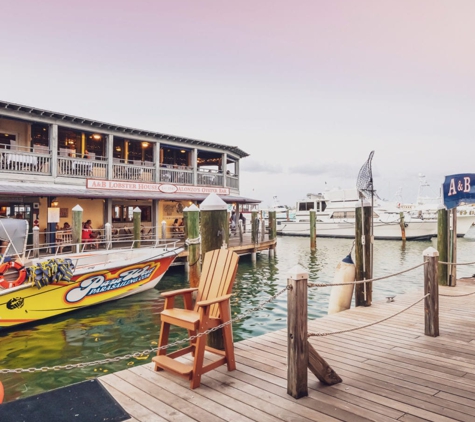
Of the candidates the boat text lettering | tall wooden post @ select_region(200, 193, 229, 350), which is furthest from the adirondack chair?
the boat text lettering

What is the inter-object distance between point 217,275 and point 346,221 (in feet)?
102

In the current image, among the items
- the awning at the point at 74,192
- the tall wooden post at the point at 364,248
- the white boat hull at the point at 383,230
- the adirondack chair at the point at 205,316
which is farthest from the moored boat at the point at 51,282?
the white boat hull at the point at 383,230

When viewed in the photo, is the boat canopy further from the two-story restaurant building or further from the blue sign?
the blue sign

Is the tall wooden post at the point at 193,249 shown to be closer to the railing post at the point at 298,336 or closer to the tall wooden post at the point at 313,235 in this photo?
the railing post at the point at 298,336

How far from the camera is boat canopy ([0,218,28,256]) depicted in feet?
22.8

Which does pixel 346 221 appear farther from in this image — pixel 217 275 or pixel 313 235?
pixel 217 275

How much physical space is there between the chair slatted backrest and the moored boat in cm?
487

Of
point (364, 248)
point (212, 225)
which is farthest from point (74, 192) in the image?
point (364, 248)

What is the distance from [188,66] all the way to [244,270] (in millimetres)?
14652

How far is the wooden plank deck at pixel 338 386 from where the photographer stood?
8.57 feet

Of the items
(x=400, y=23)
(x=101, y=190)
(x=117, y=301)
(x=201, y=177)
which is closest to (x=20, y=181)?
(x=101, y=190)

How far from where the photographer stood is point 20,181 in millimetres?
14117

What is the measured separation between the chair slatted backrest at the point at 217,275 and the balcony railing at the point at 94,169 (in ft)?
44.8

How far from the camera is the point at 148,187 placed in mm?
18016
